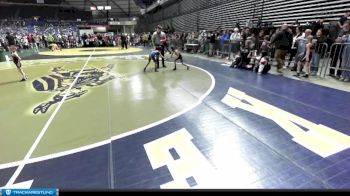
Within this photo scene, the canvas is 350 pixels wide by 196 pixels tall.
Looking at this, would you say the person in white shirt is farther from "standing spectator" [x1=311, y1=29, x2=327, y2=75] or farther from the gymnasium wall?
"standing spectator" [x1=311, y1=29, x2=327, y2=75]

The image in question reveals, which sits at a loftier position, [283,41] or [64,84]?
[283,41]

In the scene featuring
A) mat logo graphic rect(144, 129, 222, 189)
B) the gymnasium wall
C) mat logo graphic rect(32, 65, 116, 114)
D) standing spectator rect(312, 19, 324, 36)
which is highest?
the gymnasium wall

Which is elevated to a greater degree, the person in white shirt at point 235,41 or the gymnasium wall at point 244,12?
the gymnasium wall at point 244,12

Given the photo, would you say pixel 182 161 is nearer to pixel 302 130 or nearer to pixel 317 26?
pixel 302 130

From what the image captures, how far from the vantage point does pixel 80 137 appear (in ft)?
14.0

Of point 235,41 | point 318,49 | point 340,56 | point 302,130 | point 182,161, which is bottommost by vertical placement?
point 182,161

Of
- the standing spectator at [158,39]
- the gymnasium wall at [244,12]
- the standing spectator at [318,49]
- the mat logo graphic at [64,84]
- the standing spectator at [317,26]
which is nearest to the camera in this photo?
the mat logo graphic at [64,84]

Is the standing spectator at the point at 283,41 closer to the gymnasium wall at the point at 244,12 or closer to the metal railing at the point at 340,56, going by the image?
the metal railing at the point at 340,56

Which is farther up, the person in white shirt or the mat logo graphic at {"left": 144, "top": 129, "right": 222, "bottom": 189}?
the person in white shirt

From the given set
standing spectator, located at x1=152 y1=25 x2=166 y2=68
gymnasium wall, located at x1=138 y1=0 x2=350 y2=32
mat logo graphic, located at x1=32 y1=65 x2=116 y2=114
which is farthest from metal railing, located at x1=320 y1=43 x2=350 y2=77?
mat logo graphic, located at x1=32 y1=65 x2=116 y2=114

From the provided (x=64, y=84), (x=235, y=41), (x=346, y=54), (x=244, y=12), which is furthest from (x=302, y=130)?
(x=244, y=12)

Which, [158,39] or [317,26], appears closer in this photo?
[317,26]

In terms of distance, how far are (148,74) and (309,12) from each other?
826 cm

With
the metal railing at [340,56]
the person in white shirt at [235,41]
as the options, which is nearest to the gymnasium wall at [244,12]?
the person in white shirt at [235,41]
